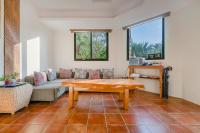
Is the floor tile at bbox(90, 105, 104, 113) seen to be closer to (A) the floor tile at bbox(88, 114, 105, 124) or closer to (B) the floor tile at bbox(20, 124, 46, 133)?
(A) the floor tile at bbox(88, 114, 105, 124)

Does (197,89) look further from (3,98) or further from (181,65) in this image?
(3,98)

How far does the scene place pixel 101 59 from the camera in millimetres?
7254

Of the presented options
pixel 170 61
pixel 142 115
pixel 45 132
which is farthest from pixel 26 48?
pixel 170 61

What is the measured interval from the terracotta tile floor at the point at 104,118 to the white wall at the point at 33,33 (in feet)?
5.54

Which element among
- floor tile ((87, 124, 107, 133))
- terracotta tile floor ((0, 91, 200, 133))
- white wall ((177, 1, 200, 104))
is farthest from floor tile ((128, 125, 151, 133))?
white wall ((177, 1, 200, 104))

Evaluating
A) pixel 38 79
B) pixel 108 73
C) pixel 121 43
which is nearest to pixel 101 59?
pixel 108 73

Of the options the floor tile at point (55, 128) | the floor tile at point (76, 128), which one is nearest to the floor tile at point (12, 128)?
the floor tile at point (55, 128)

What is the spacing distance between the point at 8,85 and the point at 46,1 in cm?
282

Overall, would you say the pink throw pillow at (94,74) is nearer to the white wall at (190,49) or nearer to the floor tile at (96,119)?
the white wall at (190,49)

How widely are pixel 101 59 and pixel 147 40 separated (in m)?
2.13

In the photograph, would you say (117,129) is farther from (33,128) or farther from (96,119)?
(33,128)

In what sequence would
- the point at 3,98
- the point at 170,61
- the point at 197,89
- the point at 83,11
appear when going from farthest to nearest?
the point at 83,11 → the point at 170,61 → the point at 197,89 → the point at 3,98

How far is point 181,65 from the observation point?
4.74m

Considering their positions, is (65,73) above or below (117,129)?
above
